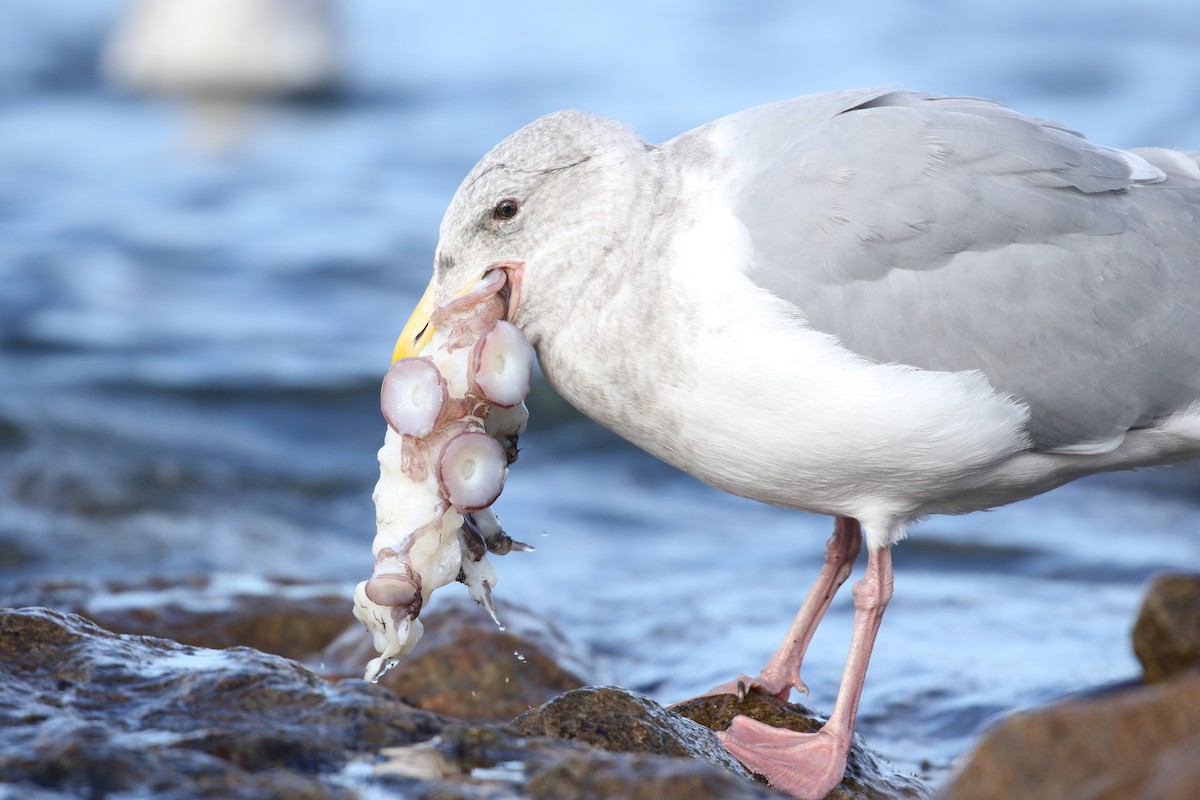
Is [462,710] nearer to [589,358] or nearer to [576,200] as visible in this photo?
[589,358]

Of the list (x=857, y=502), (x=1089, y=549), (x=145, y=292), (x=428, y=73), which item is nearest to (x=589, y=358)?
(x=857, y=502)

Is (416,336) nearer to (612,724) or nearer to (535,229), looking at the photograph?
(535,229)

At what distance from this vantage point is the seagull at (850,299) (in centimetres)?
474

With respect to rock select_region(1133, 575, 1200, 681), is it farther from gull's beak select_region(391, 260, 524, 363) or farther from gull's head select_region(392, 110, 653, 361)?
gull's beak select_region(391, 260, 524, 363)

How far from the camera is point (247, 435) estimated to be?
1073cm

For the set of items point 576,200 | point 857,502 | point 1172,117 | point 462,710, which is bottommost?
point 462,710

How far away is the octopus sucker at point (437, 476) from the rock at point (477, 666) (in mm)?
1290

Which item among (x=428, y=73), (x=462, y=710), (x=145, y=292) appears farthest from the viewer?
(x=428, y=73)

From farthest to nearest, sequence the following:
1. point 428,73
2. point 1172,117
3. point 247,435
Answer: point 428,73
point 1172,117
point 247,435

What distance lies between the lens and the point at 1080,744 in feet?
9.07

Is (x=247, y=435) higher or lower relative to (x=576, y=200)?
lower

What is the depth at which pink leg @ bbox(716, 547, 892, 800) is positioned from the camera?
4.69 metres

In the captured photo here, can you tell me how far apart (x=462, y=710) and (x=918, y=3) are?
18.5m

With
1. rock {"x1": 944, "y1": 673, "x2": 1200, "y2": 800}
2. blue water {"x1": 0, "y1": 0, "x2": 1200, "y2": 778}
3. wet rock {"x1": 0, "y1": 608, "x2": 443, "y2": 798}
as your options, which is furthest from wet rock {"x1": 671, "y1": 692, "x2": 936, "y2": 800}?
rock {"x1": 944, "y1": 673, "x2": 1200, "y2": 800}
